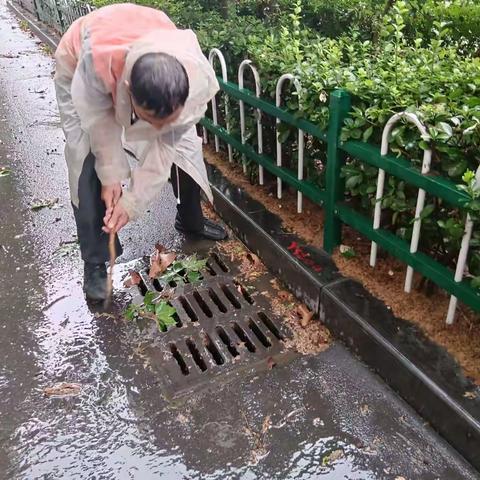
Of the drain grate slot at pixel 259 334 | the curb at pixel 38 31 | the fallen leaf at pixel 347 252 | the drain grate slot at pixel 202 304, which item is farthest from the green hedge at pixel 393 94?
the curb at pixel 38 31

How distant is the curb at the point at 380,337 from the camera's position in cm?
210

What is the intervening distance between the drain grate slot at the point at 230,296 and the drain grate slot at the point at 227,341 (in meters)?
0.20

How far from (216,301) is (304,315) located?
1.61 feet

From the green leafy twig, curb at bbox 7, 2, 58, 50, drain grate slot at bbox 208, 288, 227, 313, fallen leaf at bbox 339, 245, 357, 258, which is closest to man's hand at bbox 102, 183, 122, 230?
the green leafy twig

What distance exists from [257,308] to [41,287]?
4.17ft

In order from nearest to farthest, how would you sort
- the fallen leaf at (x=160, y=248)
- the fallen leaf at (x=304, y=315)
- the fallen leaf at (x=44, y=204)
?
1. the fallen leaf at (x=304, y=315)
2. the fallen leaf at (x=160, y=248)
3. the fallen leaf at (x=44, y=204)

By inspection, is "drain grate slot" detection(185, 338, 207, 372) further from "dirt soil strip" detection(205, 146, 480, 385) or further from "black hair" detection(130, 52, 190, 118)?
"black hair" detection(130, 52, 190, 118)

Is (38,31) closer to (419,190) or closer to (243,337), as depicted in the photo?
(243,337)

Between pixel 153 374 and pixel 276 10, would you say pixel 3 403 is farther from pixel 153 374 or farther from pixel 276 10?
pixel 276 10

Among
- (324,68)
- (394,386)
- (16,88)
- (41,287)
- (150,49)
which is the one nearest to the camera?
(150,49)

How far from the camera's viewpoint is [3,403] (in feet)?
7.91

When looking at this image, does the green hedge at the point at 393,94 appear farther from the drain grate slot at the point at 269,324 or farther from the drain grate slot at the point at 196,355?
the drain grate slot at the point at 196,355

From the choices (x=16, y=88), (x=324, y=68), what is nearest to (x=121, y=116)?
(x=324, y=68)

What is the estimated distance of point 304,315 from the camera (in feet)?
9.33
